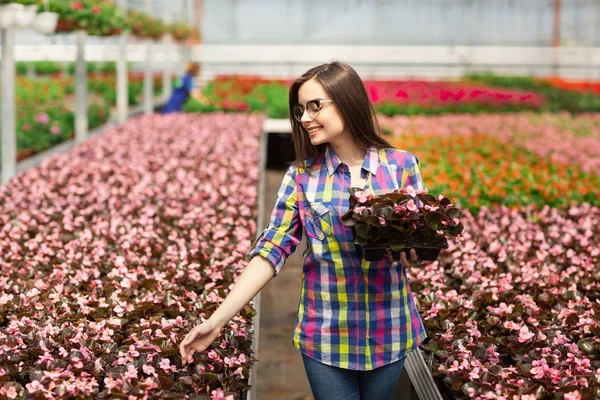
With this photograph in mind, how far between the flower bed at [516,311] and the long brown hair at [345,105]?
0.80m

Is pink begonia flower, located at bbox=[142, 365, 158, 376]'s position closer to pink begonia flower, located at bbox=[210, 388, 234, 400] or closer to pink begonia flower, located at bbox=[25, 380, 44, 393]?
pink begonia flower, located at bbox=[210, 388, 234, 400]

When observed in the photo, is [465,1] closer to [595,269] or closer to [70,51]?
[70,51]

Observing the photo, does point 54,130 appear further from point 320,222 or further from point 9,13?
point 320,222

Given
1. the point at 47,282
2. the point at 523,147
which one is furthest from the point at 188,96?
the point at 47,282

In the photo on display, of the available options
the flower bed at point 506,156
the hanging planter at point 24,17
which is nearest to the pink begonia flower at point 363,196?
the flower bed at point 506,156

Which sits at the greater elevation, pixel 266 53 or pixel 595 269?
→ pixel 266 53

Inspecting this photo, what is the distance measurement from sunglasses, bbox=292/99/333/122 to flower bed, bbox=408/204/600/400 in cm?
92

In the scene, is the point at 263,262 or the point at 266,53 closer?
the point at 263,262

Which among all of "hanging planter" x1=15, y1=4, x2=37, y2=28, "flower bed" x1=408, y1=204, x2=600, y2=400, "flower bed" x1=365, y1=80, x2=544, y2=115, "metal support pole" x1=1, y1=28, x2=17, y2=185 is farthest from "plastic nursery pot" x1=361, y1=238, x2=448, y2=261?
"flower bed" x1=365, y1=80, x2=544, y2=115

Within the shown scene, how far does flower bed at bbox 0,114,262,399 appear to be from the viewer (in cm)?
245

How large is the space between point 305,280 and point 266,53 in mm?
24597

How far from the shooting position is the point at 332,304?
220 centimetres

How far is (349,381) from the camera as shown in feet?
7.29

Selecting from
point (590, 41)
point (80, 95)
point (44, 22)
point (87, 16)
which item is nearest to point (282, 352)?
point (44, 22)
